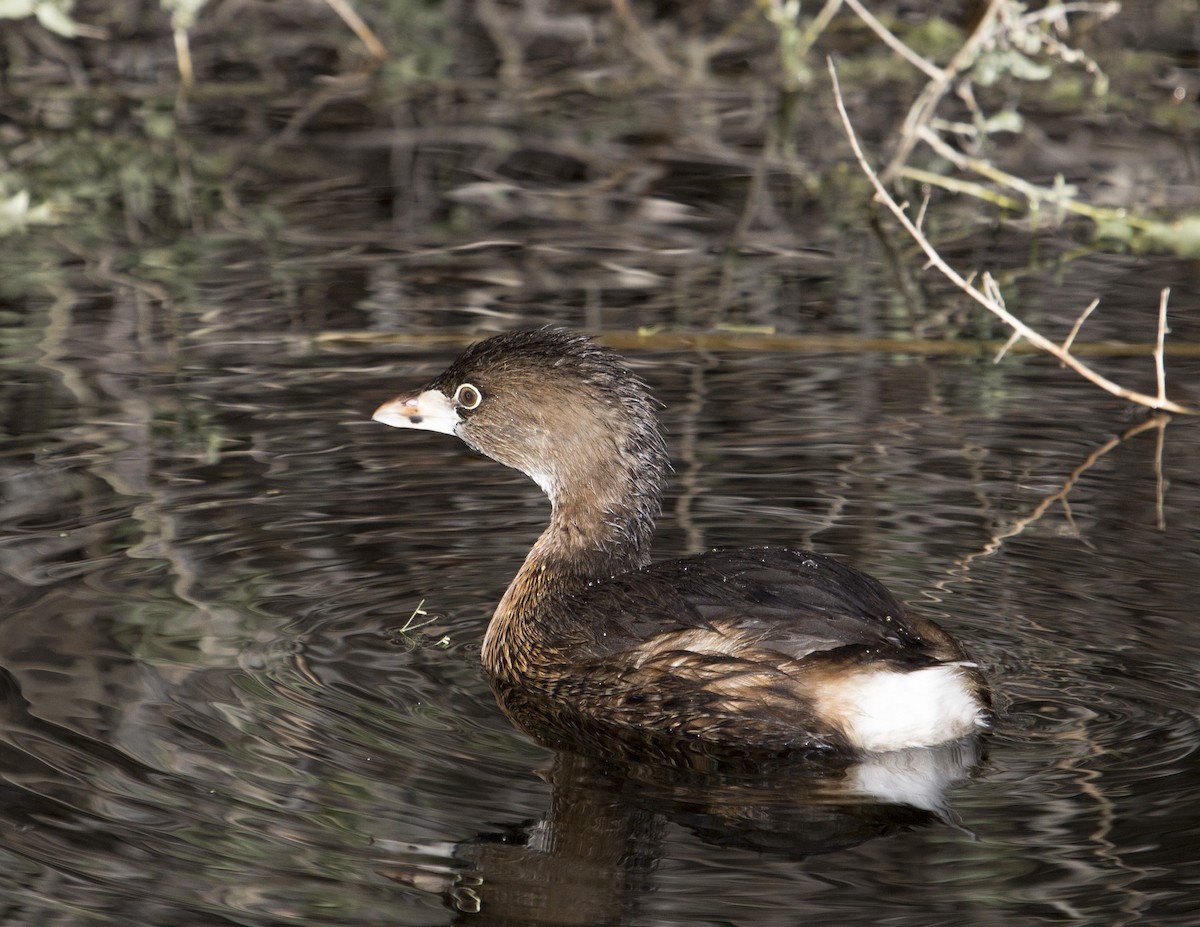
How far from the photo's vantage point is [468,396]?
523 centimetres

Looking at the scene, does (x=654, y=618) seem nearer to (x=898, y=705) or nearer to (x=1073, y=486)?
(x=898, y=705)

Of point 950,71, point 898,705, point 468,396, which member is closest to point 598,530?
point 468,396

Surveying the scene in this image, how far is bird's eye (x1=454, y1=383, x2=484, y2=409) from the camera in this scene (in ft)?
17.0

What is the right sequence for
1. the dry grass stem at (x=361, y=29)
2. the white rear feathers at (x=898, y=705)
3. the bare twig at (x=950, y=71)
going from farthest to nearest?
1. the dry grass stem at (x=361, y=29)
2. the bare twig at (x=950, y=71)
3. the white rear feathers at (x=898, y=705)

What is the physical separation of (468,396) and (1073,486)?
198 cm

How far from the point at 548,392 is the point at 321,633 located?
2.91 feet

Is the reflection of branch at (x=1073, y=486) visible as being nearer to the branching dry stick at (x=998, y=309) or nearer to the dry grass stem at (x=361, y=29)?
the branching dry stick at (x=998, y=309)

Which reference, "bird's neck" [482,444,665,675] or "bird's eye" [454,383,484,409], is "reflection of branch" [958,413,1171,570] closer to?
"bird's neck" [482,444,665,675]

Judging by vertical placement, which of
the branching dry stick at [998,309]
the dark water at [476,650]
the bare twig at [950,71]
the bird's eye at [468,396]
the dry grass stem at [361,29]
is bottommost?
the dark water at [476,650]

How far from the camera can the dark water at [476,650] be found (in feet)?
11.7

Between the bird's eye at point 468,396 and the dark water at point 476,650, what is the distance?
1.48 feet

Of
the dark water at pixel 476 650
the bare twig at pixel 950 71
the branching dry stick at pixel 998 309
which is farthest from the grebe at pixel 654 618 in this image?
the bare twig at pixel 950 71

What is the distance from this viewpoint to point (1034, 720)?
4297 mm

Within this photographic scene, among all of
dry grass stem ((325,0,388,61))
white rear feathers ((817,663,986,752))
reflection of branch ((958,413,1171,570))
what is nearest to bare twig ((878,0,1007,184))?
reflection of branch ((958,413,1171,570))
